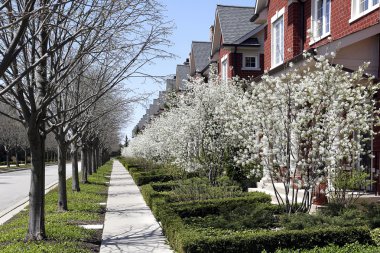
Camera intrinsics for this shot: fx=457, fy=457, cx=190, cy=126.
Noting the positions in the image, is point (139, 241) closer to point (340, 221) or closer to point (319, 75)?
point (340, 221)

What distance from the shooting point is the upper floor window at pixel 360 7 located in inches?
426

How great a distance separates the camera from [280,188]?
1295 cm

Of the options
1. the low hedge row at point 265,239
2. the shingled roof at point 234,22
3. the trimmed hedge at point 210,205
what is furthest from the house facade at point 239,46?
the low hedge row at point 265,239

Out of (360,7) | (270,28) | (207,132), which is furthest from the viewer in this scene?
(270,28)

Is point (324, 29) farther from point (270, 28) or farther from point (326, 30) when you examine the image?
point (270, 28)

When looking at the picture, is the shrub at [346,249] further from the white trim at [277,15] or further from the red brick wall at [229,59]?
the red brick wall at [229,59]

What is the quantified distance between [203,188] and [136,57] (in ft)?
19.5

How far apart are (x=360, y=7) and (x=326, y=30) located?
1.76 meters

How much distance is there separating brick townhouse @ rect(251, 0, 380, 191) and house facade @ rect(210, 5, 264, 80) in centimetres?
303

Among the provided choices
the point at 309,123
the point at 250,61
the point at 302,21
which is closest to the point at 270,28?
the point at 302,21

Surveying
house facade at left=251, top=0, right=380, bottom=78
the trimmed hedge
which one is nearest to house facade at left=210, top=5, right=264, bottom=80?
house facade at left=251, top=0, right=380, bottom=78

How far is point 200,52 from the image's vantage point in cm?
3225

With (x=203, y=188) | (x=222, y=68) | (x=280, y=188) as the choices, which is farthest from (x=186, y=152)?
(x=222, y=68)

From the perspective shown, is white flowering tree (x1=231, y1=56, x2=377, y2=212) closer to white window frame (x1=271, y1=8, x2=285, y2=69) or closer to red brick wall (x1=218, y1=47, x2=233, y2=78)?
white window frame (x1=271, y1=8, x2=285, y2=69)
